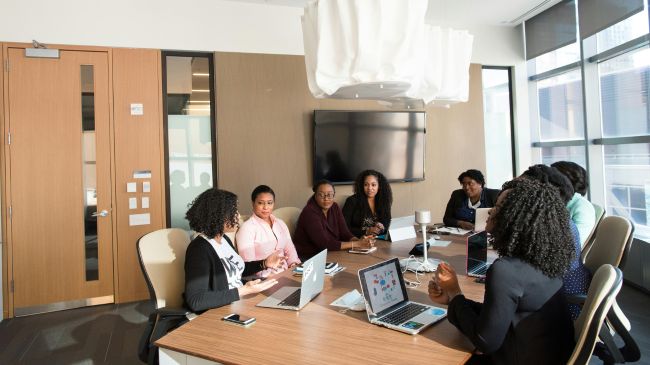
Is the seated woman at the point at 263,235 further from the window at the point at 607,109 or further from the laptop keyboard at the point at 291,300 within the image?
the window at the point at 607,109

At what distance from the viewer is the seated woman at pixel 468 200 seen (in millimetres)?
4059

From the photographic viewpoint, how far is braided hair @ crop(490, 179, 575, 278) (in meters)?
1.46

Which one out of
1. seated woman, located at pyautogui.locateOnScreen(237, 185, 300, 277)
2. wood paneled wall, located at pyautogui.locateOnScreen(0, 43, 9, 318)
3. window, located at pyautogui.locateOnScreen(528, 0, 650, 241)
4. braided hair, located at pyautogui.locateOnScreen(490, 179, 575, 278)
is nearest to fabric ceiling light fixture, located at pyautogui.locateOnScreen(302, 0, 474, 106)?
braided hair, located at pyautogui.locateOnScreen(490, 179, 575, 278)

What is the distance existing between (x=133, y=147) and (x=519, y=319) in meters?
3.95

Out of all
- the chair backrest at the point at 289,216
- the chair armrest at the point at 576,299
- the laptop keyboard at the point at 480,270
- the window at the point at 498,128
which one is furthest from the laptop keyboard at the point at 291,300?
the window at the point at 498,128

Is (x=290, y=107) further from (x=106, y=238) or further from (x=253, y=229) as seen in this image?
(x=106, y=238)

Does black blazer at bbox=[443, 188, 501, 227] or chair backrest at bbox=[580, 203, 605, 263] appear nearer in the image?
chair backrest at bbox=[580, 203, 605, 263]

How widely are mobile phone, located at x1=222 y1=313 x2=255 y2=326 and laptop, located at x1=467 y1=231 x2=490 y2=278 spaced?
4.32ft

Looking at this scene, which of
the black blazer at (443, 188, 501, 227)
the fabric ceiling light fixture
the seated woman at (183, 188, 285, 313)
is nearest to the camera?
the fabric ceiling light fixture

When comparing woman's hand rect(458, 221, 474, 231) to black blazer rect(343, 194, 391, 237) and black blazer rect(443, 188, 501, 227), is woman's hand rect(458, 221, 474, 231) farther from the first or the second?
black blazer rect(343, 194, 391, 237)

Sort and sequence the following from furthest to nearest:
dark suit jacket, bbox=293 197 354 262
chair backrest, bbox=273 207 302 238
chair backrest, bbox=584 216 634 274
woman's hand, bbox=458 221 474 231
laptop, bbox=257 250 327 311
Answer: woman's hand, bbox=458 221 474 231 → chair backrest, bbox=273 207 302 238 → dark suit jacket, bbox=293 197 354 262 → chair backrest, bbox=584 216 634 274 → laptop, bbox=257 250 327 311

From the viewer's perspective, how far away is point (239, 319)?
1.79 meters

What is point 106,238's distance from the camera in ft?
13.7

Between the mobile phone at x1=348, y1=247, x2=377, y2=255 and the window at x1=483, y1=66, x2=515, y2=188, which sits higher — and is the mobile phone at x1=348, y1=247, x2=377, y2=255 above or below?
below
